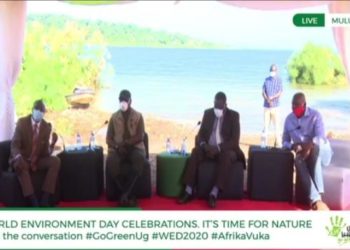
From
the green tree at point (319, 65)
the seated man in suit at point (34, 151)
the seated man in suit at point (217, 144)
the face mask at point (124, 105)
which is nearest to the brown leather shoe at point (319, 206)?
the seated man in suit at point (217, 144)

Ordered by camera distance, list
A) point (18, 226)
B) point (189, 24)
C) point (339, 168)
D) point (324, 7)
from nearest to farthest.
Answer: point (18, 226)
point (324, 7)
point (189, 24)
point (339, 168)

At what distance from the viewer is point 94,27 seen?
400 centimetres

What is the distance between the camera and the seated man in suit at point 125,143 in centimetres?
427

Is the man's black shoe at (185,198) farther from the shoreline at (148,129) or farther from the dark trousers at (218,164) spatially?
the shoreline at (148,129)

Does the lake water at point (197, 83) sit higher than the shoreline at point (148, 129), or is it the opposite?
the lake water at point (197, 83)

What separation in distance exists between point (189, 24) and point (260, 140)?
1202mm

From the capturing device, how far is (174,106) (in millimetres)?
4332

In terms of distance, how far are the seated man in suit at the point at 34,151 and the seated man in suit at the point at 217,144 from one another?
108cm

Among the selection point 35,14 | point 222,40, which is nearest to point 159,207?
point 222,40

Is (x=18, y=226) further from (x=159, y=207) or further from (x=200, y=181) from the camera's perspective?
(x=200, y=181)

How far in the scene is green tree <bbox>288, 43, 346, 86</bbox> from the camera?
12.9 feet

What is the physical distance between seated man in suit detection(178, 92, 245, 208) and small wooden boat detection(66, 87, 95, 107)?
3.15 ft

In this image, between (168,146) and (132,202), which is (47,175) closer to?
(132,202)

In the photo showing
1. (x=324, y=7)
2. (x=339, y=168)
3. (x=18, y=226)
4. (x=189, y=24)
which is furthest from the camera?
(x=339, y=168)
